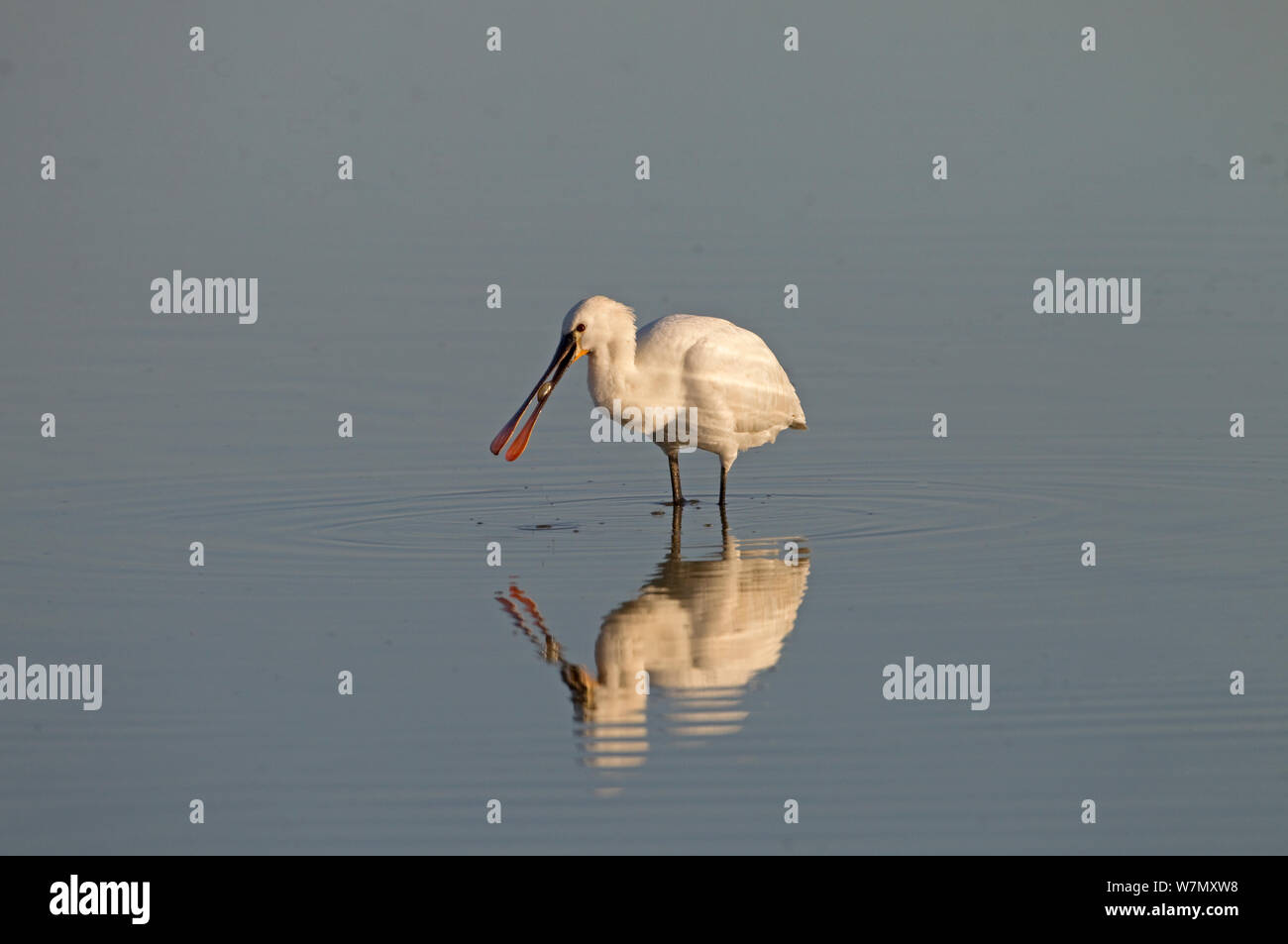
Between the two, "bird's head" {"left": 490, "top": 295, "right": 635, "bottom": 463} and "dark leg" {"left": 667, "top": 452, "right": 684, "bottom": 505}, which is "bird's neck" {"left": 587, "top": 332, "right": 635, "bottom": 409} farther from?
"dark leg" {"left": 667, "top": 452, "right": 684, "bottom": 505}

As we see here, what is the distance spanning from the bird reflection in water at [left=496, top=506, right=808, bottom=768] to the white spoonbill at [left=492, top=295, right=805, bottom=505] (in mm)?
1479

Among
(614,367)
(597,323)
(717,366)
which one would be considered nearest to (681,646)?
(614,367)

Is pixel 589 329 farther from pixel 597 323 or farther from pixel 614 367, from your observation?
pixel 614 367

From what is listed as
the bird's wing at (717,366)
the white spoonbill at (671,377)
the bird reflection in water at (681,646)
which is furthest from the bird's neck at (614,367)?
the bird reflection in water at (681,646)

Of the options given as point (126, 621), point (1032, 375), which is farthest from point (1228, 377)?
point (126, 621)

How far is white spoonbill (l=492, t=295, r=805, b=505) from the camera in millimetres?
15055

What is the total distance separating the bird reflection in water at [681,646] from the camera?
1050cm

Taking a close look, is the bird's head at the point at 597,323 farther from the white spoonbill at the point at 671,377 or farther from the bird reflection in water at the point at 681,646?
the bird reflection in water at the point at 681,646

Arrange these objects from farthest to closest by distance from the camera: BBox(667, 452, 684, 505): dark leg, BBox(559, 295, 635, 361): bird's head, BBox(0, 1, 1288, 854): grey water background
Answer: BBox(667, 452, 684, 505): dark leg
BBox(559, 295, 635, 361): bird's head
BBox(0, 1, 1288, 854): grey water background

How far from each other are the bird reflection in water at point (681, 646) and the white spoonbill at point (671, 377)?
148 cm

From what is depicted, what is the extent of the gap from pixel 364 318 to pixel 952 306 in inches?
234

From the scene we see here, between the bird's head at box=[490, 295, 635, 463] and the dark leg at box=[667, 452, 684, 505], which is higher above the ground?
the bird's head at box=[490, 295, 635, 463]

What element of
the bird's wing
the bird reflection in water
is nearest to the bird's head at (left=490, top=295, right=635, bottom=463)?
the bird's wing

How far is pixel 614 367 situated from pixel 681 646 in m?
3.65
